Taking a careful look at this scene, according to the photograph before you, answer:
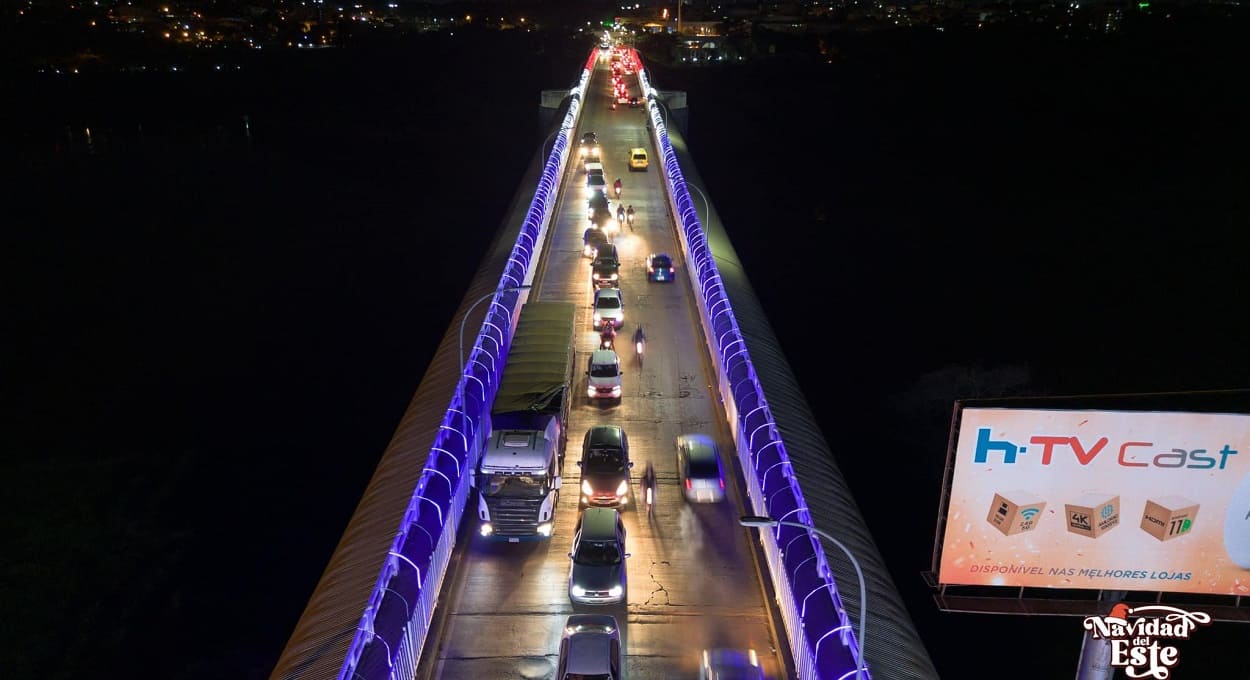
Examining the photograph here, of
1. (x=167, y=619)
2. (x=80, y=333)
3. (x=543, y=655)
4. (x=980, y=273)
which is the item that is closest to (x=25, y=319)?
(x=80, y=333)

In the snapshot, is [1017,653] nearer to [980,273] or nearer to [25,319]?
[980,273]

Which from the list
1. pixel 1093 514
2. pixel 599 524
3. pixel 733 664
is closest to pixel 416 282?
pixel 599 524

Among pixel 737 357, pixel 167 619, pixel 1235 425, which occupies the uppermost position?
pixel 1235 425

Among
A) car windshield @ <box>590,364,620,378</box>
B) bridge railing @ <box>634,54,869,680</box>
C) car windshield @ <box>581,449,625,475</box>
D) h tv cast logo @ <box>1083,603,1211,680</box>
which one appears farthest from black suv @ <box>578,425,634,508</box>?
h tv cast logo @ <box>1083,603,1211,680</box>

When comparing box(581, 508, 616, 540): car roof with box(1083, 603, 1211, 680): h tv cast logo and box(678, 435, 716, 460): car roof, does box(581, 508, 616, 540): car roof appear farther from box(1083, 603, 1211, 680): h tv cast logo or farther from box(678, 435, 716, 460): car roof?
box(1083, 603, 1211, 680): h tv cast logo

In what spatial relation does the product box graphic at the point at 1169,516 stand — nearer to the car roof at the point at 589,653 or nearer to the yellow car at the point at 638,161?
the car roof at the point at 589,653

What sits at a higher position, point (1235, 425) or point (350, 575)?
point (1235, 425)
